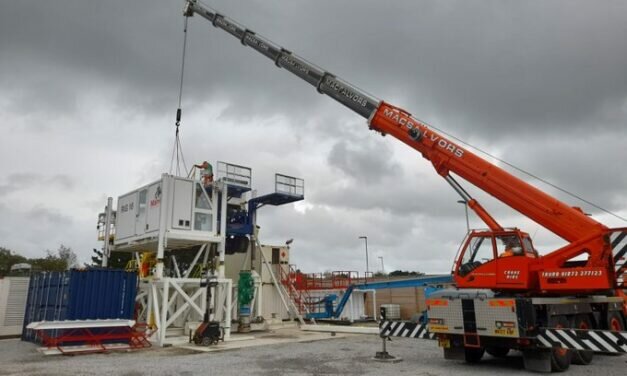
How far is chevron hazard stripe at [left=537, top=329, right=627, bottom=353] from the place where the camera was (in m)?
9.49

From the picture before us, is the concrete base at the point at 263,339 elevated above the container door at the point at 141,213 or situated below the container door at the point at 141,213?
below

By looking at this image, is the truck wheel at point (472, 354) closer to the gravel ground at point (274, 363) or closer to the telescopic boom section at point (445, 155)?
the gravel ground at point (274, 363)

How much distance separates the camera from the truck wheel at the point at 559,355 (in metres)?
11.1

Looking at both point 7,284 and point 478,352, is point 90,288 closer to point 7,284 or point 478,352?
point 7,284

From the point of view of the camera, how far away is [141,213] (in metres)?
21.9

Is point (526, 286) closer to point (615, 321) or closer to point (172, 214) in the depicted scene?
point (615, 321)

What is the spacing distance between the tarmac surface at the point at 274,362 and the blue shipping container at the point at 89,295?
68.1 inches

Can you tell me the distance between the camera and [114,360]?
14.1 m

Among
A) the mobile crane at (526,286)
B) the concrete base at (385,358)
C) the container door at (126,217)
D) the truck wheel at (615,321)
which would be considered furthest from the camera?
the container door at (126,217)

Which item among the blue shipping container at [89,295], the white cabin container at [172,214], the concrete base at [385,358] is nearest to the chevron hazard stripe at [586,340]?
the concrete base at [385,358]

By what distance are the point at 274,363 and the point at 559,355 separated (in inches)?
286

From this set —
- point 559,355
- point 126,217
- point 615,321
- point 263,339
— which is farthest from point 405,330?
point 126,217

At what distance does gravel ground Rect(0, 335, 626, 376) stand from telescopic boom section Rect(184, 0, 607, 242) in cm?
363

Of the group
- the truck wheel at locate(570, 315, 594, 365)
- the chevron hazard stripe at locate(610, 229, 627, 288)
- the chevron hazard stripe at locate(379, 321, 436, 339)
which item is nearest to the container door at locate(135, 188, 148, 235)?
the chevron hazard stripe at locate(379, 321, 436, 339)
